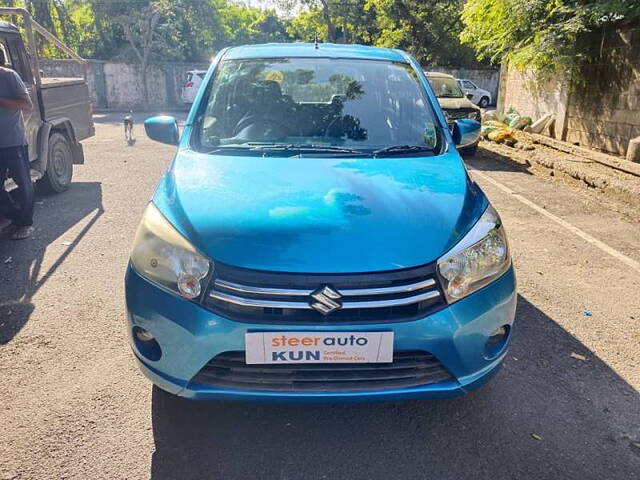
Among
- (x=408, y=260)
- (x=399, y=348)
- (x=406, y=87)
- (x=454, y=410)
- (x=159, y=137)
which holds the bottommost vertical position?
(x=454, y=410)

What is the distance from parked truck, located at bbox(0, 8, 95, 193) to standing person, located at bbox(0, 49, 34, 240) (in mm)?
351

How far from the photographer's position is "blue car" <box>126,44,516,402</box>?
2.02 metres

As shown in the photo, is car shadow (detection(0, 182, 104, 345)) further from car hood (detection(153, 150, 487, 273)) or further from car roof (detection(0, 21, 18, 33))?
car roof (detection(0, 21, 18, 33))

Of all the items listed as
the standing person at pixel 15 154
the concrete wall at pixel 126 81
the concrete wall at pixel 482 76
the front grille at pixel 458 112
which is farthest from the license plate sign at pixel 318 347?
the concrete wall at pixel 482 76

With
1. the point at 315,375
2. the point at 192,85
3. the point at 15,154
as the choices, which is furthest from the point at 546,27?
the point at 192,85

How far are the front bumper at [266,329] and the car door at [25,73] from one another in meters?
4.33

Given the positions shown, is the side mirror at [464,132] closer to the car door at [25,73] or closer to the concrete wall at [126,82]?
the car door at [25,73]

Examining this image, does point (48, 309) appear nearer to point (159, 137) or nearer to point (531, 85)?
point (159, 137)

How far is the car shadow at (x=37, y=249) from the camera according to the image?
11.9 feet

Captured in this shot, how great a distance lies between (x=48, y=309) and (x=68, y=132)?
4.18m

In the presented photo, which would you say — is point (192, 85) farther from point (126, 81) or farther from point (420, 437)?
point (420, 437)

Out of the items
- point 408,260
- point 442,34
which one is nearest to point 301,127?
point 408,260

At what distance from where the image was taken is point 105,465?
2219mm

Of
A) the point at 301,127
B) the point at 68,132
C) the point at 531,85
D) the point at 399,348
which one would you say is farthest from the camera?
the point at 531,85
